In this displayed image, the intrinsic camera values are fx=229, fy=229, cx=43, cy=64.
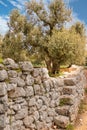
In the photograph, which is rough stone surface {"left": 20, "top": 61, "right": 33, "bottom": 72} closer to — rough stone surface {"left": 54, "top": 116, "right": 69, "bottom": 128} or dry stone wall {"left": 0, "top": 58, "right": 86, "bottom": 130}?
dry stone wall {"left": 0, "top": 58, "right": 86, "bottom": 130}

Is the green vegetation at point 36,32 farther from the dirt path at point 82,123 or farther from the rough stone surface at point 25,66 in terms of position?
the rough stone surface at point 25,66

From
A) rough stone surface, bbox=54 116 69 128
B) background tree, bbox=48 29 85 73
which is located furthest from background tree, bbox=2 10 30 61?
rough stone surface, bbox=54 116 69 128

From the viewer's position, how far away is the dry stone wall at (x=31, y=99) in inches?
302

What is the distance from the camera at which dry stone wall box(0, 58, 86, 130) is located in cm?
767

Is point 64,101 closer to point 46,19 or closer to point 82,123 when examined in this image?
point 82,123

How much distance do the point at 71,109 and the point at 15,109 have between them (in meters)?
4.46

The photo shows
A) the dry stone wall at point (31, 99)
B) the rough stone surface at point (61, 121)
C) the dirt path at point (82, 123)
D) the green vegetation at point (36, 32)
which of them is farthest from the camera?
the green vegetation at point (36, 32)

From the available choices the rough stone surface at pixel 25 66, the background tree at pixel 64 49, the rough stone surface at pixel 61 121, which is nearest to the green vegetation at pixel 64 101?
the rough stone surface at pixel 61 121

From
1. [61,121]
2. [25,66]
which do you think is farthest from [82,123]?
[25,66]

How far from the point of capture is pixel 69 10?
88.6 ft

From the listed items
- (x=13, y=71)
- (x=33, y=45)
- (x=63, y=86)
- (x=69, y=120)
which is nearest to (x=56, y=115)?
(x=69, y=120)

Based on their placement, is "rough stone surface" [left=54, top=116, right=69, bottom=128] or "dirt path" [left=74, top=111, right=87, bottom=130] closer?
"rough stone surface" [left=54, top=116, right=69, bottom=128]

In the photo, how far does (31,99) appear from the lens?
9.11m

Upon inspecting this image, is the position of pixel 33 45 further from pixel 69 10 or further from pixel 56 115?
pixel 56 115
